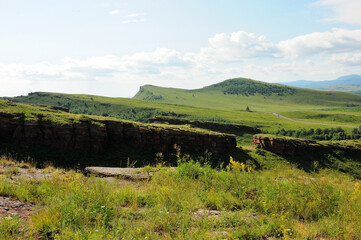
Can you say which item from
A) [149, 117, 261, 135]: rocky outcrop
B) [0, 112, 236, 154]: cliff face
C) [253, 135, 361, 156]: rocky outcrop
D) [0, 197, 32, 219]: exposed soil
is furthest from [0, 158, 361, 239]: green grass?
[149, 117, 261, 135]: rocky outcrop

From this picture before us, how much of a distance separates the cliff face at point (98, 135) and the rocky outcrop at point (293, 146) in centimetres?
1386

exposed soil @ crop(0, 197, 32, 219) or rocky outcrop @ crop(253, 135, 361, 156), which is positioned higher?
exposed soil @ crop(0, 197, 32, 219)

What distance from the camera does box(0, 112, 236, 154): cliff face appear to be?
2722 cm

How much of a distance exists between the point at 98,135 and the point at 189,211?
3038cm

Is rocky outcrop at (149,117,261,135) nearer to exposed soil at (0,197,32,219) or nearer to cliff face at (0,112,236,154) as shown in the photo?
cliff face at (0,112,236,154)

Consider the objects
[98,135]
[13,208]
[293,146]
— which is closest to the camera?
[13,208]

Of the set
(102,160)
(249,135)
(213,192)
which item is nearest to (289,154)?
(249,135)

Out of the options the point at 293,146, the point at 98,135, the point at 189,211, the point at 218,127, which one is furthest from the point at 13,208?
the point at 218,127

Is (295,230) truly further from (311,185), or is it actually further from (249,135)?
(249,135)

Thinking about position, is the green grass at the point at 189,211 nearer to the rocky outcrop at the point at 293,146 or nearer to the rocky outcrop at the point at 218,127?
the rocky outcrop at the point at 293,146

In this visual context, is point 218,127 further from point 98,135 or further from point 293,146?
point 98,135

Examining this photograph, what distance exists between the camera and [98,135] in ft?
110

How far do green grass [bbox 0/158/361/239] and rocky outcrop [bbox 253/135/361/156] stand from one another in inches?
2059

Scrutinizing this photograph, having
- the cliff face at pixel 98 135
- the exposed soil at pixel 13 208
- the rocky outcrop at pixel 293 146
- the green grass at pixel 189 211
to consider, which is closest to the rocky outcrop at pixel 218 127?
the rocky outcrop at pixel 293 146
